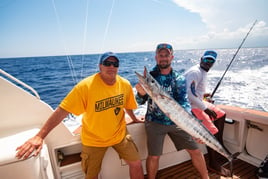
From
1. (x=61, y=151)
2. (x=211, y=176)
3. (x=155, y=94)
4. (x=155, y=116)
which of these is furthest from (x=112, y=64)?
(x=211, y=176)

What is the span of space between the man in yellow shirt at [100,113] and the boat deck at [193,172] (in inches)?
30.6

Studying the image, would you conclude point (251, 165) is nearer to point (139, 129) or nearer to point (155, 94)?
point (139, 129)

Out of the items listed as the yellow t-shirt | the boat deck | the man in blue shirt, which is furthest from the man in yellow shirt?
the boat deck

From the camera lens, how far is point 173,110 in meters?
1.71

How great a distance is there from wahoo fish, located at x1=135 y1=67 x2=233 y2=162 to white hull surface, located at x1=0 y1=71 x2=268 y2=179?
0.65 metres

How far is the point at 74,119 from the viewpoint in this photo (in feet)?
12.0

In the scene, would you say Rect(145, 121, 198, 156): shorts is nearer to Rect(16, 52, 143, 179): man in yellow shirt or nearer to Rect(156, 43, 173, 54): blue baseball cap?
Rect(16, 52, 143, 179): man in yellow shirt

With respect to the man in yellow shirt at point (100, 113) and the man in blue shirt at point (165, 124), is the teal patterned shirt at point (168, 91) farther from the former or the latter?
the man in yellow shirt at point (100, 113)

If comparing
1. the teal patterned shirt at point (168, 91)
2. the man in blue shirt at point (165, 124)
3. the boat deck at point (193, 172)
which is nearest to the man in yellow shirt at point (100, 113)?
the man in blue shirt at point (165, 124)

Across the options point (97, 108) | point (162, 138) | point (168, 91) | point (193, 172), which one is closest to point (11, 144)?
point (97, 108)

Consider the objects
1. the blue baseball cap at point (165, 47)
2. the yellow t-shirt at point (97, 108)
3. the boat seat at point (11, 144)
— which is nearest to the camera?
the boat seat at point (11, 144)

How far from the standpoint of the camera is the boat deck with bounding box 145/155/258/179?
89.8 inches

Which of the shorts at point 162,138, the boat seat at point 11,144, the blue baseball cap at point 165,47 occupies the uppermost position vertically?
the blue baseball cap at point 165,47

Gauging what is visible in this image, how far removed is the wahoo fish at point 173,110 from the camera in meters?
1.61
